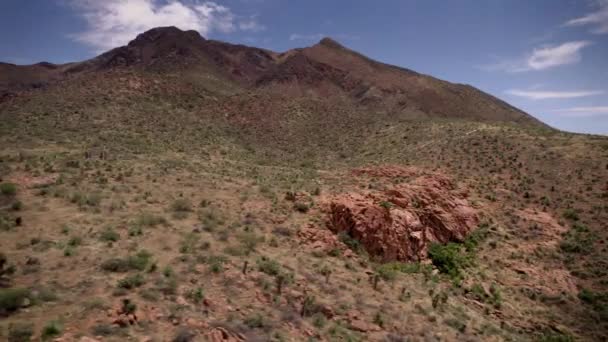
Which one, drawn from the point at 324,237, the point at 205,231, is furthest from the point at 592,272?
the point at 205,231

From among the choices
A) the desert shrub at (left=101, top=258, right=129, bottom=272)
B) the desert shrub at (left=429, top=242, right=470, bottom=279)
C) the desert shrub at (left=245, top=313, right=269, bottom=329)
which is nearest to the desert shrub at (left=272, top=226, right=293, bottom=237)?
the desert shrub at (left=245, top=313, right=269, bottom=329)

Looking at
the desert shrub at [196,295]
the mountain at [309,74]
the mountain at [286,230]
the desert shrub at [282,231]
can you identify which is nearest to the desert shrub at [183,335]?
the mountain at [286,230]

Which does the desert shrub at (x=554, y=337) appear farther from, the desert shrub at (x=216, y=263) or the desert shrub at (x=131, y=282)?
the desert shrub at (x=131, y=282)

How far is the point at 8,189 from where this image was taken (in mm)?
15562

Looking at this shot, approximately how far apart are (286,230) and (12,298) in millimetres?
9709

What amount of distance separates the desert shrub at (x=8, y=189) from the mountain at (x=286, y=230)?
69 millimetres

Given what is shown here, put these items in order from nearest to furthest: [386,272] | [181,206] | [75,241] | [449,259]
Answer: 1. [75,241]
2. [386,272]
3. [181,206]
4. [449,259]

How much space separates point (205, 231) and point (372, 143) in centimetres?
2721

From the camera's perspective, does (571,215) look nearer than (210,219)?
No

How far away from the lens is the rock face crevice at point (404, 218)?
684 inches

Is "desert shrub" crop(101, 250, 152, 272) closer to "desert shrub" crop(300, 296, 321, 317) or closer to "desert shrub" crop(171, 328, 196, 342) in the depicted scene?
"desert shrub" crop(171, 328, 196, 342)

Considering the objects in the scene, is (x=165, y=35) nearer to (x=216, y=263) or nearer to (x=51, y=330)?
(x=216, y=263)

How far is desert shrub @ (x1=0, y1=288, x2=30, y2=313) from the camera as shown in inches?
331

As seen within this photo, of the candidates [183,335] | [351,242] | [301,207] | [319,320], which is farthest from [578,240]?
[183,335]
